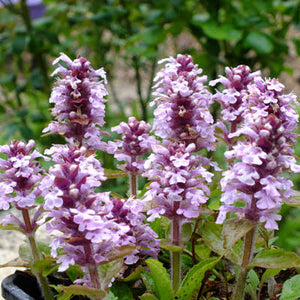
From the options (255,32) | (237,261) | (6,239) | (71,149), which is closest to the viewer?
(71,149)

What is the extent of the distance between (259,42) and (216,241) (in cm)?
141

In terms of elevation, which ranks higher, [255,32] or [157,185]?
[255,32]

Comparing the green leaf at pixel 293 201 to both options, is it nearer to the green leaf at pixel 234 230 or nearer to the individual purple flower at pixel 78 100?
the green leaf at pixel 234 230

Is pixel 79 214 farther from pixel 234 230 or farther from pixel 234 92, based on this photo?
pixel 234 92

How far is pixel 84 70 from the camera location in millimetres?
1094

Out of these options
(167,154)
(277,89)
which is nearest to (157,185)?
(167,154)

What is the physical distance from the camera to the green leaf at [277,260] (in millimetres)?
896

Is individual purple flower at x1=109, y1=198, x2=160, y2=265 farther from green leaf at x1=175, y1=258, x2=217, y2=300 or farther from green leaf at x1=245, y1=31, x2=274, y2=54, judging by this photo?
green leaf at x1=245, y1=31, x2=274, y2=54

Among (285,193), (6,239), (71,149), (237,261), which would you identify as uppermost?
(71,149)

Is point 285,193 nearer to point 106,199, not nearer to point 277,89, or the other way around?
point 277,89

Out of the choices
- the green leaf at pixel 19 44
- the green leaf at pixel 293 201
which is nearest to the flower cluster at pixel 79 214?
the green leaf at pixel 293 201

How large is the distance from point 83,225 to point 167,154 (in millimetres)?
257

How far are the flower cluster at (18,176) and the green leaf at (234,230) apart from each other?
0.43 metres

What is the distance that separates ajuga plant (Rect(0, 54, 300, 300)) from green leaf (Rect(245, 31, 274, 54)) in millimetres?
1093
